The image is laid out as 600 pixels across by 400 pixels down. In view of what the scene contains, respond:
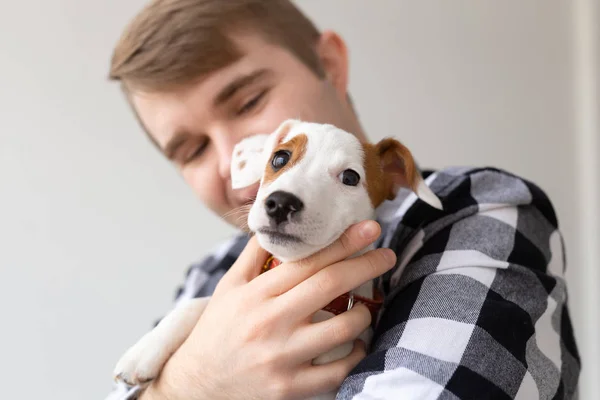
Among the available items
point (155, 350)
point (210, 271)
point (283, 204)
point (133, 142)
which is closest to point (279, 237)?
point (283, 204)

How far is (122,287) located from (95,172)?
368 millimetres

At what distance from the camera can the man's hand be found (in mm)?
575

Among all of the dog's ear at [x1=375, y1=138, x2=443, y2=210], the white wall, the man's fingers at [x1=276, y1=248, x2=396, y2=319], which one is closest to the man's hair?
the dog's ear at [x1=375, y1=138, x2=443, y2=210]

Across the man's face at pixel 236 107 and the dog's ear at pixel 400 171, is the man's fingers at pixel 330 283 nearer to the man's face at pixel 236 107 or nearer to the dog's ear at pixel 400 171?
the dog's ear at pixel 400 171

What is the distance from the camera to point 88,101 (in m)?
1.60

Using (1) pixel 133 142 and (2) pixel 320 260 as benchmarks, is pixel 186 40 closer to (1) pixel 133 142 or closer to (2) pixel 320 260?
(2) pixel 320 260

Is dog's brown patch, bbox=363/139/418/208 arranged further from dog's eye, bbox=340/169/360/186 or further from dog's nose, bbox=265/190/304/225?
dog's nose, bbox=265/190/304/225

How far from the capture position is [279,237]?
0.54 m

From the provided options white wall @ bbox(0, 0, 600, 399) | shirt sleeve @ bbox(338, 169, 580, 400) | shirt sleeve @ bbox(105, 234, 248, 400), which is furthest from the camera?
white wall @ bbox(0, 0, 600, 399)

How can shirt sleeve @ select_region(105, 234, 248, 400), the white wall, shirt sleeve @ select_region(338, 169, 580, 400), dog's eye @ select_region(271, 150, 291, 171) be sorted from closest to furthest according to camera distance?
shirt sleeve @ select_region(338, 169, 580, 400)
dog's eye @ select_region(271, 150, 291, 171)
shirt sleeve @ select_region(105, 234, 248, 400)
the white wall

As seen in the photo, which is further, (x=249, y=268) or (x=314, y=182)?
(x=249, y=268)

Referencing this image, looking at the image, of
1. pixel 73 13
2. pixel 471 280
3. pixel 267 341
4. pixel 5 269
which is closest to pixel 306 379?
pixel 267 341

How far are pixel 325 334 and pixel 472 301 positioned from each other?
16cm

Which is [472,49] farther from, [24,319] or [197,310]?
[24,319]
